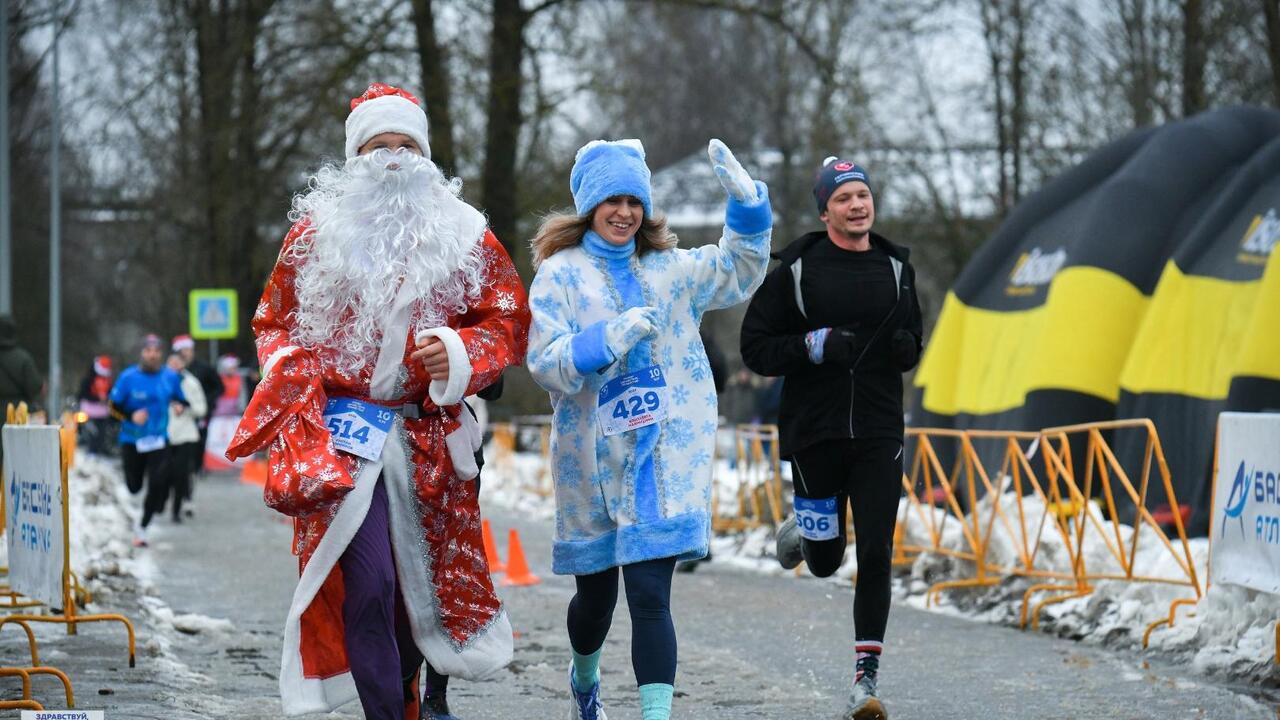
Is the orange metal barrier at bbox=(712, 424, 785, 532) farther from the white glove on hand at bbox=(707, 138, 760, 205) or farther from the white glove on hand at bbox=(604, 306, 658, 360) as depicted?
the white glove on hand at bbox=(604, 306, 658, 360)

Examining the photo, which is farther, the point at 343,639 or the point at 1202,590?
the point at 1202,590

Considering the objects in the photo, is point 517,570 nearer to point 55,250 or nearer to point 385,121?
point 385,121

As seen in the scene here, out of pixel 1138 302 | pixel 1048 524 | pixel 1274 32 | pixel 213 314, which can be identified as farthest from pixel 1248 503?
pixel 213 314

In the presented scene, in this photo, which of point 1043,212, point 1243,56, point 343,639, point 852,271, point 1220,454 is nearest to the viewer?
point 343,639

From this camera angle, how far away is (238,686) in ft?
23.5

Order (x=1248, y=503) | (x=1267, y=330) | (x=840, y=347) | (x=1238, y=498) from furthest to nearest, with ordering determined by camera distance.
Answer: (x=1267, y=330)
(x=1238, y=498)
(x=1248, y=503)
(x=840, y=347)

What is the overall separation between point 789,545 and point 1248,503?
85.1 inches

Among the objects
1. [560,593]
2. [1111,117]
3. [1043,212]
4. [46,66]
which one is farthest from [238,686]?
[46,66]

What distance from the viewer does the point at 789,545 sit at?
22.0 ft

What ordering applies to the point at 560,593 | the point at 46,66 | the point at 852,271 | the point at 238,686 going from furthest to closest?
the point at 46,66 → the point at 560,593 → the point at 238,686 → the point at 852,271

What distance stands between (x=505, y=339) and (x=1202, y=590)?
15.8 ft

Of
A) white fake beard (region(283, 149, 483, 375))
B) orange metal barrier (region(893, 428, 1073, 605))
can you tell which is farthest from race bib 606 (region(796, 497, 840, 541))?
orange metal barrier (region(893, 428, 1073, 605))

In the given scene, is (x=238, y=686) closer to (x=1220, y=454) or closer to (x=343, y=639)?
(x=343, y=639)

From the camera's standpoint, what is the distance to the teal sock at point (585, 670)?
561 cm
